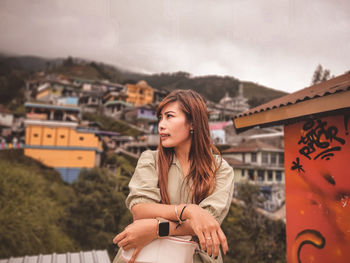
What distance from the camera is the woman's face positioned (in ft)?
4.39

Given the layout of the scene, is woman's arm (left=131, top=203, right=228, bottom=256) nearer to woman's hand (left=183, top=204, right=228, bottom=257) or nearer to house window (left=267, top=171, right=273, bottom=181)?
woman's hand (left=183, top=204, right=228, bottom=257)

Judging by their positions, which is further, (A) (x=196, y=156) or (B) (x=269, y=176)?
(B) (x=269, y=176)

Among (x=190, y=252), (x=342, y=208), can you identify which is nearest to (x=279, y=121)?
(x=342, y=208)

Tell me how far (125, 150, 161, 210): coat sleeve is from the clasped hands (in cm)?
13

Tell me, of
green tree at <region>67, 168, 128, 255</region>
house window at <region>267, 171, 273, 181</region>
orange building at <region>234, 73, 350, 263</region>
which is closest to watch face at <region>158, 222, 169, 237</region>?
orange building at <region>234, 73, 350, 263</region>

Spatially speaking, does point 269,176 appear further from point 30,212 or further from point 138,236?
point 138,236

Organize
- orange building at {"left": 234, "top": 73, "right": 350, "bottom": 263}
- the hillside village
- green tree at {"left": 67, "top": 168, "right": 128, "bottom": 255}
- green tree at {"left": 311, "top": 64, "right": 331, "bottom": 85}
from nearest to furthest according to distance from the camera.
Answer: orange building at {"left": 234, "top": 73, "right": 350, "bottom": 263} → green tree at {"left": 311, "top": 64, "right": 331, "bottom": 85} → green tree at {"left": 67, "top": 168, "right": 128, "bottom": 255} → the hillside village

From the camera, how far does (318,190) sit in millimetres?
1688

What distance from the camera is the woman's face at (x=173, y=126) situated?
4.39 ft

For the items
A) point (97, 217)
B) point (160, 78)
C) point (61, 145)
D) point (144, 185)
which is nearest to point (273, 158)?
point (160, 78)

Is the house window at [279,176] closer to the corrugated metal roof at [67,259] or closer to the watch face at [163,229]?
the corrugated metal roof at [67,259]

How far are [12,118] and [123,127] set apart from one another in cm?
784

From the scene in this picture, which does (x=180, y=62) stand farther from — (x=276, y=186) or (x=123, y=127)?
(x=276, y=186)

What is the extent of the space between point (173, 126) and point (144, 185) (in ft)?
1.19
